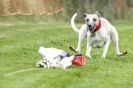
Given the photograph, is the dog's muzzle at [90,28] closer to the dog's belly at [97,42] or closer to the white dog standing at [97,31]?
the white dog standing at [97,31]

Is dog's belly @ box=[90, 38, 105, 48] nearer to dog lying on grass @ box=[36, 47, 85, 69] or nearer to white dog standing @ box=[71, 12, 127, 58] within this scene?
white dog standing @ box=[71, 12, 127, 58]

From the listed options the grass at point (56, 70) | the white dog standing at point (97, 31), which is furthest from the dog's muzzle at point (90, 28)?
the grass at point (56, 70)

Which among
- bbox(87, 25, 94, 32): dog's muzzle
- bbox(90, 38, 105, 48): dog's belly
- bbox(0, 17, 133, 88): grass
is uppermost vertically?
bbox(87, 25, 94, 32): dog's muzzle

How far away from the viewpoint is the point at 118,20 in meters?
40.0

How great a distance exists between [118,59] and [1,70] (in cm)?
419

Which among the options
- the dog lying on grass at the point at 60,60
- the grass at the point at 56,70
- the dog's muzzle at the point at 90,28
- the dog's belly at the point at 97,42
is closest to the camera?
the grass at the point at 56,70

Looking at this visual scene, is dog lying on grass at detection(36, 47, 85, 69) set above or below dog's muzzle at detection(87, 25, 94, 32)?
below

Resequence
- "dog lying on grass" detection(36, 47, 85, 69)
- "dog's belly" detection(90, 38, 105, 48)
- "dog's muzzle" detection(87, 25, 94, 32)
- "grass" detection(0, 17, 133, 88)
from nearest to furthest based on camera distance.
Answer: "grass" detection(0, 17, 133, 88) → "dog lying on grass" detection(36, 47, 85, 69) → "dog's muzzle" detection(87, 25, 94, 32) → "dog's belly" detection(90, 38, 105, 48)

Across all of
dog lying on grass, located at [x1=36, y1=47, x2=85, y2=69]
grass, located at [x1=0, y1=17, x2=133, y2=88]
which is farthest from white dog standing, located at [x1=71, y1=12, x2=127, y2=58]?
dog lying on grass, located at [x1=36, y1=47, x2=85, y2=69]

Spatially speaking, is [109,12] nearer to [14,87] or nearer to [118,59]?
[118,59]

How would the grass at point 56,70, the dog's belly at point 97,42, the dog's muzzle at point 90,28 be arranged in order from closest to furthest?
1. the grass at point 56,70
2. the dog's muzzle at point 90,28
3. the dog's belly at point 97,42

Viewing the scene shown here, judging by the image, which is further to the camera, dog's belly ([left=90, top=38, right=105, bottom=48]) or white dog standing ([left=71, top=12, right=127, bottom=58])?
dog's belly ([left=90, top=38, right=105, bottom=48])

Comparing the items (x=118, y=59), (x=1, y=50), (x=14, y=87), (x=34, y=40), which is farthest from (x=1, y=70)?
(x=34, y=40)

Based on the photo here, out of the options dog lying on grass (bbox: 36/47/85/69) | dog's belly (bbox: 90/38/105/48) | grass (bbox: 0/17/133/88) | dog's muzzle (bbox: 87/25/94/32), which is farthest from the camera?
dog's belly (bbox: 90/38/105/48)
